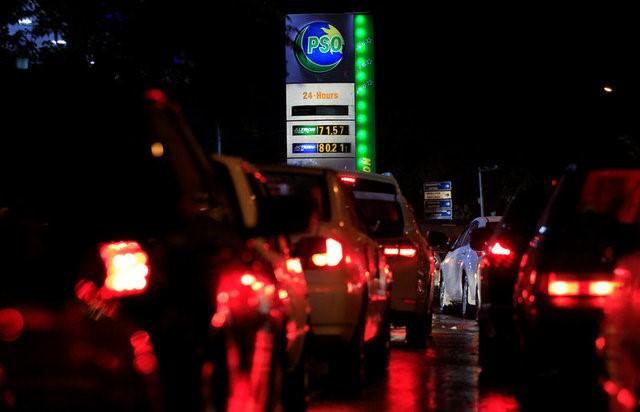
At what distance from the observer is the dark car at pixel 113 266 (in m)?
3.68

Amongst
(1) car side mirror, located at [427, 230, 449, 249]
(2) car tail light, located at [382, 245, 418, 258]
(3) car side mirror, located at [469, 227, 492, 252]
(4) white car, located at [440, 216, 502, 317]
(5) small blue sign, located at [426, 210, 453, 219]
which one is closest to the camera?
(3) car side mirror, located at [469, 227, 492, 252]

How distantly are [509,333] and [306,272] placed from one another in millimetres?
1979

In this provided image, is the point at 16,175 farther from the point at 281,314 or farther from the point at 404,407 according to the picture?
the point at 404,407

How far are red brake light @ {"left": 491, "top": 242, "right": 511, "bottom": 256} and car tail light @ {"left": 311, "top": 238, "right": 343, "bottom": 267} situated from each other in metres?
1.81

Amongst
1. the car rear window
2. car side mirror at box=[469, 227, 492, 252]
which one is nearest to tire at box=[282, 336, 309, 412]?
the car rear window

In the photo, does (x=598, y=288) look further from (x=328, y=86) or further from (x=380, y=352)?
(x=328, y=86)

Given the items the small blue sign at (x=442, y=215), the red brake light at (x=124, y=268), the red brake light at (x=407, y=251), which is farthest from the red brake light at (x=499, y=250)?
the small blue sign at (x=442, y=215)

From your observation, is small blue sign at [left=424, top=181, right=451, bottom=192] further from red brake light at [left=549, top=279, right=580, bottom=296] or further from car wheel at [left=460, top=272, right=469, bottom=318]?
red brake light at [left=549, top=279, right=580, bottom=296]

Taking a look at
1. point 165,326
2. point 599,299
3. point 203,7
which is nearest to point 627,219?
point 599,299

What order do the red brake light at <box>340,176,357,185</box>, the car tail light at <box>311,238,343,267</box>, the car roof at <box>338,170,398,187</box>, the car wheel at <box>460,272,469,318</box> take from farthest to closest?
the car wheel at <box>460,272,469,318</box>, the car roof at <box>338,170,398,187</box>, the red brake light at <box>340,176,357,185</box>, the car tail light at <box>311,238,343,267</box>

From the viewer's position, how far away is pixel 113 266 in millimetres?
3758

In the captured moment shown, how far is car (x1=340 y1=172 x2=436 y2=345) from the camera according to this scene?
1309 centimetres

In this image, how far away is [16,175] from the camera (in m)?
4.24

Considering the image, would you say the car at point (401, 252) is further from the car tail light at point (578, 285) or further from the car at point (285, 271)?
the car tail light at point (578, 285)
